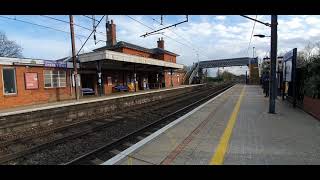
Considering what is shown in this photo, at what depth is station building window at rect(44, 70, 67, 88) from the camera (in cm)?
2217

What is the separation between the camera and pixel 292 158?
5547 millimetres

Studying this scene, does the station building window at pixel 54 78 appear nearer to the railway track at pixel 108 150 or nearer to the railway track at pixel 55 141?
the railway track at pixel 55 141

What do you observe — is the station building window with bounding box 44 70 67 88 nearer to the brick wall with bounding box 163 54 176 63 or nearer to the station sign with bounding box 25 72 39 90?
the station sign with bounding box 25 72 39 90

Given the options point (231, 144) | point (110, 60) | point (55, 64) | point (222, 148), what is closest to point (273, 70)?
point (231, 144)

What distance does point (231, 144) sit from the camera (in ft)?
22.1

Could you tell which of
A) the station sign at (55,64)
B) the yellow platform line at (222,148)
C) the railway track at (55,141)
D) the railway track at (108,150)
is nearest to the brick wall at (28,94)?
the station sign at (55,64)

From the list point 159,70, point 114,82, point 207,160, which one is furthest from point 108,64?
point 207,160

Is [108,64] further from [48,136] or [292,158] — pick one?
[292,158]

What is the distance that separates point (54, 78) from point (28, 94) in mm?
3151

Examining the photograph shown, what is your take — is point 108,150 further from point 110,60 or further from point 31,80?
point 110,60

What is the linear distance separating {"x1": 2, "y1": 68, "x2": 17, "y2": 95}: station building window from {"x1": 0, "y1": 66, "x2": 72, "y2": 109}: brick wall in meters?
0.20

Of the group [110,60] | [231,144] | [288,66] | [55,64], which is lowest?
[231,144]

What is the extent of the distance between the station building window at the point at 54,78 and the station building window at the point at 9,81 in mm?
2962
